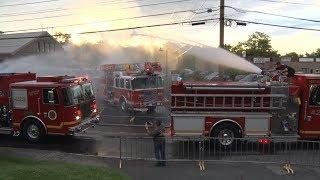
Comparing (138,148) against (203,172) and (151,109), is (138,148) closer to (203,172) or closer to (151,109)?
(203,172)

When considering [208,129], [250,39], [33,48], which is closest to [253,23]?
[208,129]

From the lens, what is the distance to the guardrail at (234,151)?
45.4 ft

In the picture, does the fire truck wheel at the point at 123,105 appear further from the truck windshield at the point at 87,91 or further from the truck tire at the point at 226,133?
the truck tire at the point at 226,133

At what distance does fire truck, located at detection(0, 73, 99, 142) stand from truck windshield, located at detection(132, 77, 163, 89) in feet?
23.4

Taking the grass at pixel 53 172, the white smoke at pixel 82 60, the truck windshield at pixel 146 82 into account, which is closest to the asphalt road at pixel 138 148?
the grass at pixel 53 172

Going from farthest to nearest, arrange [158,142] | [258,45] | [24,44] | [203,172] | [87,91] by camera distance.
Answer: [258,45], [24,44], [87,91], [158,142], [203,172]

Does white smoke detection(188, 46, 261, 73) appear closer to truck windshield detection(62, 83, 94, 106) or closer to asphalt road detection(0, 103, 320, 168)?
asphalt road detection(0, 103, 320, 168)

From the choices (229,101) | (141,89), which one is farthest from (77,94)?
(141,89)

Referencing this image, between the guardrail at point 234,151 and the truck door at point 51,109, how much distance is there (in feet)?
9.37

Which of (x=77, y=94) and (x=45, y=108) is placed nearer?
(x=45, y=108)

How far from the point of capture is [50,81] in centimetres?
1739

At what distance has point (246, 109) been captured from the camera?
50.2 ft

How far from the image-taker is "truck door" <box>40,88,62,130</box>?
1684 centimetres

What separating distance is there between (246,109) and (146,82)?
419 inches
